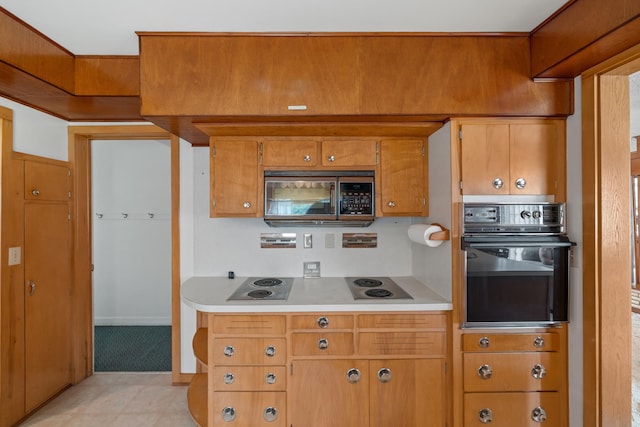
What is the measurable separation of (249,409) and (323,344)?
0.58 m

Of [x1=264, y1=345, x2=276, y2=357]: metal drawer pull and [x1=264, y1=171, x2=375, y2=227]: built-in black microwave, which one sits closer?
[x1=264, y1=345, x2=276, y2=357]: metal drawer pull

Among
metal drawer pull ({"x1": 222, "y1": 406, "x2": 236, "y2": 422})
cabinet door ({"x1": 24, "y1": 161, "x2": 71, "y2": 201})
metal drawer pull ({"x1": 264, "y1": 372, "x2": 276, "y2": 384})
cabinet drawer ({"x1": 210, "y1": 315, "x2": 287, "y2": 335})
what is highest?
cabinet door ({"x1": 24, "y1": 161, "x2": 71, "y2": 201})

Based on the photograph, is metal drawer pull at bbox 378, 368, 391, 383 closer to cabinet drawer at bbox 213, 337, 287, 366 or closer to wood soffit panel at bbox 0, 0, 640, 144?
cabinet drawer at bbox 213, 337, 287, 366

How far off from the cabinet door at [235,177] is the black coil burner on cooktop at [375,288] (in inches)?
34.7

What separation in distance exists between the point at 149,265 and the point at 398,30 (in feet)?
12.5

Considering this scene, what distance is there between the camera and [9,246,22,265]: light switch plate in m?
2.15

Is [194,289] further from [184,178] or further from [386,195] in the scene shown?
[386,195]

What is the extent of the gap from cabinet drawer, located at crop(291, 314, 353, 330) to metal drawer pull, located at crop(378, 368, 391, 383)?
12.7 inches

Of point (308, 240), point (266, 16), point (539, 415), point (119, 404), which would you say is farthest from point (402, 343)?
point (119, 404)

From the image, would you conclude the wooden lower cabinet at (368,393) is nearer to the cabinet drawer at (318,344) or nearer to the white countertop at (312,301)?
the cabinet drawer at (318,344)

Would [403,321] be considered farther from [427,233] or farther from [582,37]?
[582,37]

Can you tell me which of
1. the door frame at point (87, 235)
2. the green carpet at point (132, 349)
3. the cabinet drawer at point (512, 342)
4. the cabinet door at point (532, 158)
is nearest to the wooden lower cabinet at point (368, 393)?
the cabinet drawer at point (512, 342)

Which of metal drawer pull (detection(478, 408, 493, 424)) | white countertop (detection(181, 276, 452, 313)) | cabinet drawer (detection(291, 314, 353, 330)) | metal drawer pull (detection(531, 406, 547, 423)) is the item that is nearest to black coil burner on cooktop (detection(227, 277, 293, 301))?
white countertop (detection(181, 276, 452, 313))

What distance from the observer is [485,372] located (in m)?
1.87
